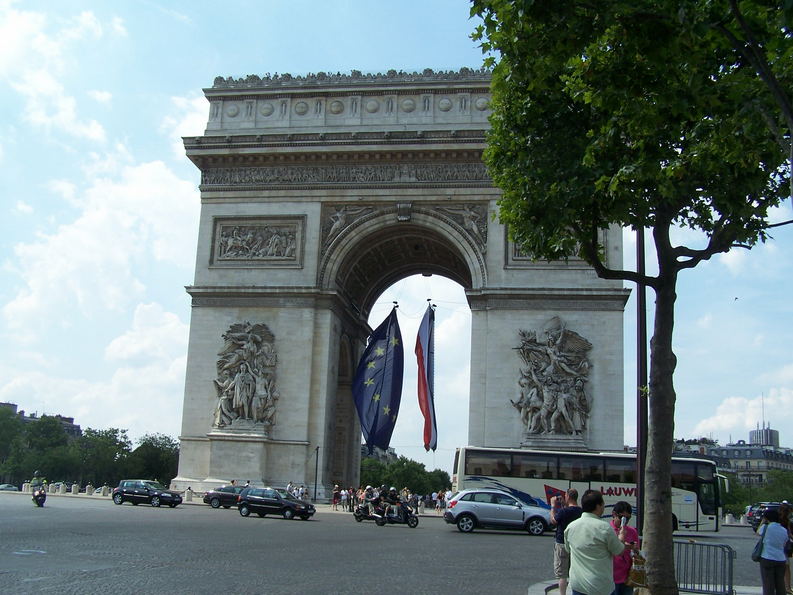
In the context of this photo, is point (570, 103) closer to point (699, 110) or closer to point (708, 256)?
point (708, 256)

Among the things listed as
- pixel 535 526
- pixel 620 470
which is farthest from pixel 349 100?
pixel 535 526

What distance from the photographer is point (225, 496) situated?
3186 cm

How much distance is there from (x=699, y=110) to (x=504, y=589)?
7.20 metres

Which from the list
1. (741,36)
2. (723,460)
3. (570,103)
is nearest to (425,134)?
(570,103)

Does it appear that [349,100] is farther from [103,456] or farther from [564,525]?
[103,456]

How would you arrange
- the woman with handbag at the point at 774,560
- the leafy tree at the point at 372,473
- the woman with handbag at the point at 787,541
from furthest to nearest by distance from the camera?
the leafy tree at the point at 372,473 < the woman with handbag at the point at 787,541 < the woman with handbag at the point at 774,560

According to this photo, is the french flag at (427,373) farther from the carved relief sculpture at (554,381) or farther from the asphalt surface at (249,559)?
the asphalt surface at (249,559)

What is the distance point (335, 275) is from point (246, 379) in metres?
5.88

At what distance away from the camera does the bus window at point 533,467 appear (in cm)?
3002

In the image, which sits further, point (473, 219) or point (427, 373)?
point (427, 373)

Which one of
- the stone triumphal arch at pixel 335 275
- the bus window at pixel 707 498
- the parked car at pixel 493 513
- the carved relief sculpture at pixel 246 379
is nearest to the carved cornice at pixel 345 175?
the stone triumphal arch at pixel 335 275

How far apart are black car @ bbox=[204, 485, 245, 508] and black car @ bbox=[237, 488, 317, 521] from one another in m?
2.69

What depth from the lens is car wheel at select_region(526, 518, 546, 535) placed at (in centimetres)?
2547

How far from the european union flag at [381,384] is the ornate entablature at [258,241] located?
203 inches
